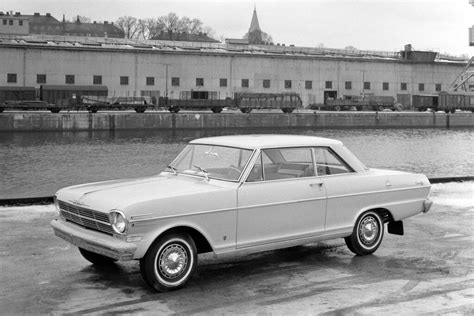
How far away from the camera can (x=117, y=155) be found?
3588 centimetres

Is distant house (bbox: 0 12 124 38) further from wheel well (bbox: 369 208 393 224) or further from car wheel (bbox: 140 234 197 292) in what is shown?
car wheel (bbox: 140 234 197 292)

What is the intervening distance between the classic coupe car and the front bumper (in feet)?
0.04

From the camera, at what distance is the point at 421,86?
91875 mm

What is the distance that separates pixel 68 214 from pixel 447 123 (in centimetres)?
7320

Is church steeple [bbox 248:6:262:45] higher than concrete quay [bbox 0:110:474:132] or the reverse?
higher

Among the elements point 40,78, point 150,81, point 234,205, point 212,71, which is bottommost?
point 234,205

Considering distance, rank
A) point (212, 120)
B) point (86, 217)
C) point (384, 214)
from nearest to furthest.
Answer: point (86, 217), point (384, 214), point (212, 120)

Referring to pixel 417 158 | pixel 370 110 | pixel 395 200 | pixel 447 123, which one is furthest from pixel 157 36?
pixel 395 200

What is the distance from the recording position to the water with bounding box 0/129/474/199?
25547mm

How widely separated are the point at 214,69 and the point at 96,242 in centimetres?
7487

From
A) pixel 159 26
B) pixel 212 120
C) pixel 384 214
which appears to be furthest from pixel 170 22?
Answer: pixel 384 214

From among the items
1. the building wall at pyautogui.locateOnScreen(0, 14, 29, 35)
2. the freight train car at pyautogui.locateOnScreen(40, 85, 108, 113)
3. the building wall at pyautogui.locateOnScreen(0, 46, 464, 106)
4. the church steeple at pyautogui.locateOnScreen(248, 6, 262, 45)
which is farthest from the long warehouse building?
the church steeple at pyautogui.locateOnScreen(248, 6, 262, 45)

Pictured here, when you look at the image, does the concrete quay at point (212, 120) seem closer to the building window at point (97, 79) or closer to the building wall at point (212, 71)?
the building window at point (97, 79)

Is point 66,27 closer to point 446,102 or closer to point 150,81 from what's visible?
point 150,81
